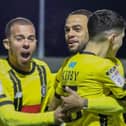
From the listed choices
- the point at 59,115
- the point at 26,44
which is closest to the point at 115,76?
the point at 59,115

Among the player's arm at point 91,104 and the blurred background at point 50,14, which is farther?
the blurred background at point 50,14

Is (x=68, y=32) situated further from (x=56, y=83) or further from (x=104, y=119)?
(x=104, y=119)

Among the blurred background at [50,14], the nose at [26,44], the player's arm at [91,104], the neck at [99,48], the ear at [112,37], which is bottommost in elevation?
the blurred background at [50,14]

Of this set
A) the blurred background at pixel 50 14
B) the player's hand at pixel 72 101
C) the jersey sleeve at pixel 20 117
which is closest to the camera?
the player's hand at pixel 72 101

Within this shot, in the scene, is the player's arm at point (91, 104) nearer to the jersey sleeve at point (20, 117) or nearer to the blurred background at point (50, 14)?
the jersey sleeve at point (20, 117)

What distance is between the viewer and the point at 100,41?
83.3 inches

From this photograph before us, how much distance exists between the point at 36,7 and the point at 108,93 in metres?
2.93

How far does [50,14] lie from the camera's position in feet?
16.4

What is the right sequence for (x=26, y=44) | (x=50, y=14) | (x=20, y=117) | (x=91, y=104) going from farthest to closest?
(x=50, y=14) → (x=26, y=44) → (x=20, y=117) → (x=91, y=104)

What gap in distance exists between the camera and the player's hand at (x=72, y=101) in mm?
2055

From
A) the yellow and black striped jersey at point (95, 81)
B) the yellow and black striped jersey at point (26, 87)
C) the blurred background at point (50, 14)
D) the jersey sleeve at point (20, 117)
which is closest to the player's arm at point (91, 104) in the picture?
the yellow and black striped jersey at point (95, 81)

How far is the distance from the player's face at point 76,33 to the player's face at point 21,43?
0.52 ft

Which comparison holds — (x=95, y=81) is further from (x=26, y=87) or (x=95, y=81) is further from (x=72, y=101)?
(x=26, y=87)

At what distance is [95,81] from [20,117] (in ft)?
1.10
